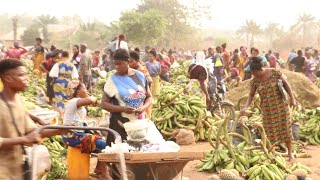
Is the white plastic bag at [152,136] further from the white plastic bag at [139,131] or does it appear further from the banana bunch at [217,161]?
the banana bunch at [217,161]

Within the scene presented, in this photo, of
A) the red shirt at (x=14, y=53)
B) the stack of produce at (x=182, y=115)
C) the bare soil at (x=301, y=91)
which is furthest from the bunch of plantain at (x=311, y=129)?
the red shirt at (x=14, y=53)

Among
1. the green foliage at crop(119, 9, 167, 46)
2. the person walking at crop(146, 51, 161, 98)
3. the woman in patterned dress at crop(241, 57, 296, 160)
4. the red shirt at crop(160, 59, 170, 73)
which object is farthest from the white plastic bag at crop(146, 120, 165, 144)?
the green foliage at crop(119, 9, 167, 46)

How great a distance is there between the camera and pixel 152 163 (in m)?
4.32

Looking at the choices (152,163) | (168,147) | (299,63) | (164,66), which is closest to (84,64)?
(164,66)

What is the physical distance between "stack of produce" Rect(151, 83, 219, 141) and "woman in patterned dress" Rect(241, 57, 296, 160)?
6.87ft

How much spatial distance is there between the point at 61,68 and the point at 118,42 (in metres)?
5.43

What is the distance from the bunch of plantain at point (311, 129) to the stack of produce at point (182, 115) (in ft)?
5.74

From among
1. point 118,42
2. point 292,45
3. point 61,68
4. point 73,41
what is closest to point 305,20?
point 292,45

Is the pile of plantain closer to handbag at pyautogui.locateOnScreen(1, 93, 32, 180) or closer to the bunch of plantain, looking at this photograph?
the bunch of plantain

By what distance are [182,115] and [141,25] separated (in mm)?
29426

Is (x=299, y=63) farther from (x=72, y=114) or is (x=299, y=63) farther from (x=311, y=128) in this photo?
(x=72, y=114)

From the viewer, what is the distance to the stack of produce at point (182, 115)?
10.1 meters

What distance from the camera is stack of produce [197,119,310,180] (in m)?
6.96

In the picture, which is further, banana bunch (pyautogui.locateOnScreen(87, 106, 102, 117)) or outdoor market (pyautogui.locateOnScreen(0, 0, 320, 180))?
banana bunch (pyautogui.locateOnScreen(87, 106, 102, 117))
